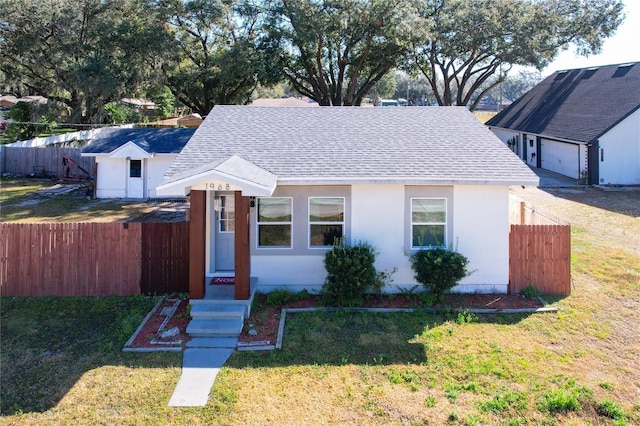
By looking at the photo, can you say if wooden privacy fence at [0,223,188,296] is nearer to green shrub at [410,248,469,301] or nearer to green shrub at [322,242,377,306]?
green shrub at [322,242,377,306]

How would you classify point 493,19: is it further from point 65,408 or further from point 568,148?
point 65,408

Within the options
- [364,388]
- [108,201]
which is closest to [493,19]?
[108,201]

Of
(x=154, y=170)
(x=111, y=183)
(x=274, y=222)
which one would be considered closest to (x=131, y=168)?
(x=154, y=170)

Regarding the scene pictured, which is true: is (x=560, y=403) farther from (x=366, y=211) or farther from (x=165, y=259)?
(x=165, y=259)

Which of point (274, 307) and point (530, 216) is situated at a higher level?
point (530, 216)

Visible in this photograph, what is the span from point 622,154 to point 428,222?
66.1 ft

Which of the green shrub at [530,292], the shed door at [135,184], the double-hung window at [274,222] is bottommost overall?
the green shrub at [530,292]

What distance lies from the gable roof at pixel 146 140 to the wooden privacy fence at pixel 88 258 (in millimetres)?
12235

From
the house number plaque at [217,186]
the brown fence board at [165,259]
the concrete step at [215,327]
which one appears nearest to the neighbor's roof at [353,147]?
the house number plaque at [217,186]

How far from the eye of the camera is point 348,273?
10.7 meters

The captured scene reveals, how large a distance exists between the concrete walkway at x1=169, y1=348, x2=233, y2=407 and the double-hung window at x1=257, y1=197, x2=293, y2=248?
3258 mm

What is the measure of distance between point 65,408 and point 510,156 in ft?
34.6

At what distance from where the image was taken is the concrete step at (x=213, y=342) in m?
9.17

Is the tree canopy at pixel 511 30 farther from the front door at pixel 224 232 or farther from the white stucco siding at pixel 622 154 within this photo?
the front door at pixel 224 232
